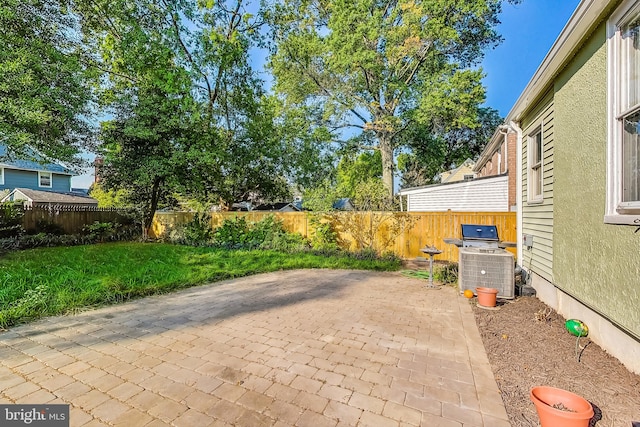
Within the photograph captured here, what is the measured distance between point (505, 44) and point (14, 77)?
21.2m

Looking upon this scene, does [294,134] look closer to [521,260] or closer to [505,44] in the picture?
[505,44]

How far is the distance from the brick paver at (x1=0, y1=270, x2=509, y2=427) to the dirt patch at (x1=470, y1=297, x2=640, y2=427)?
5.8 inches

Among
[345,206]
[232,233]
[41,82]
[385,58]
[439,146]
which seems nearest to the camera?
[41,82]

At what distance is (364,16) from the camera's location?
14.9 m

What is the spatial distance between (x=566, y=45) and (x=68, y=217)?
1546 cm

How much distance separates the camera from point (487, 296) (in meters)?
4.42

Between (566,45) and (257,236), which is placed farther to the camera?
(257,236)

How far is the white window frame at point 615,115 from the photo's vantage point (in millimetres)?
2598

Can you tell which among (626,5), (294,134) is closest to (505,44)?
(294,134)

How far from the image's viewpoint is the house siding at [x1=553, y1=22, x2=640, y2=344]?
2.52 meters

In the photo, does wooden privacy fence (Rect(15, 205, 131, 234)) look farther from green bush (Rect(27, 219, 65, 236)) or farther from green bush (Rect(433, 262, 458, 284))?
green bush (Rect(433, 262, 458, 284))

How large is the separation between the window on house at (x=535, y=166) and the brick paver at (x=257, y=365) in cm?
254

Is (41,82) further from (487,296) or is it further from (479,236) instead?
(487,296)
